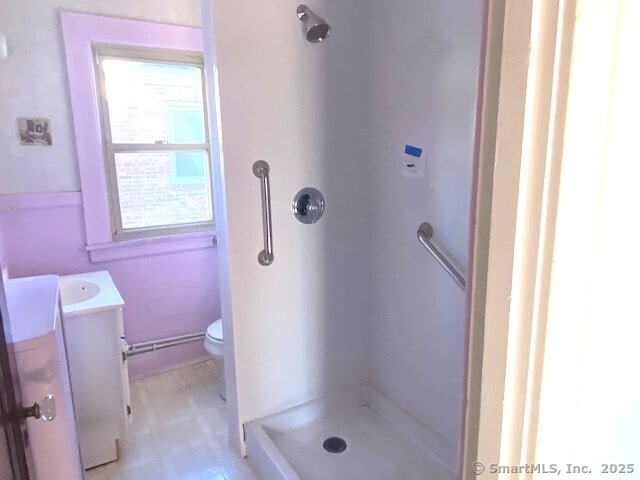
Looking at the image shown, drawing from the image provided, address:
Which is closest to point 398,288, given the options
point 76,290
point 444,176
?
point 444,176

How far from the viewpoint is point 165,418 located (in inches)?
Result: 82.5

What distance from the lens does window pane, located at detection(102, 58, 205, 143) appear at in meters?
2.30

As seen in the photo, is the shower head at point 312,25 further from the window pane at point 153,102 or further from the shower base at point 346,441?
the shower base at point 346,441

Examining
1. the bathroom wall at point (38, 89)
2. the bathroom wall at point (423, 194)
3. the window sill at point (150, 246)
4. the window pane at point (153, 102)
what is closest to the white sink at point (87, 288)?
the window sill at point (150, 246)

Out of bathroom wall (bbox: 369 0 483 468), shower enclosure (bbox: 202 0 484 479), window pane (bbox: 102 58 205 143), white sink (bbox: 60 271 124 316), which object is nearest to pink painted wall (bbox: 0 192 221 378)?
white sink (bbox: 60 271 124 316)

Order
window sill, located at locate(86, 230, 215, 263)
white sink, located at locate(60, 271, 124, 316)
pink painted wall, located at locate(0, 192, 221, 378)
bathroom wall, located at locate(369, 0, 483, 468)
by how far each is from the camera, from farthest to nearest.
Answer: window sill, located at locate(86, 230, 215, 263)
pink painted wall, located at locate(0, 192, 221, 378)
white sink, located at locate(60, 271, 124, 316)
bathroom wall, located at locate(369, 0, 483, 468)

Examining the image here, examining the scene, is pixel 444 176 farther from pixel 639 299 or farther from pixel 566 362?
pixel 566 362

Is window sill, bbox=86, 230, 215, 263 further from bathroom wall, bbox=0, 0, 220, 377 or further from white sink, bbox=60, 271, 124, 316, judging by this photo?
white sink, bbox=60, 271, 124, 316

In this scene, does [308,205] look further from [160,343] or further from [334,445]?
[160,343]

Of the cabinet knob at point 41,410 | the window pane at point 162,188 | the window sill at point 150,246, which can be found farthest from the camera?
the window pane at point 162,188

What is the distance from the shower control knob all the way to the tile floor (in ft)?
3.48

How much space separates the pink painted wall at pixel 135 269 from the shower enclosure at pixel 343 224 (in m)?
0.92

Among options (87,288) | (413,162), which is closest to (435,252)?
(413,162)

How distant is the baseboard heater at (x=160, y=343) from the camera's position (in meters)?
2.46
